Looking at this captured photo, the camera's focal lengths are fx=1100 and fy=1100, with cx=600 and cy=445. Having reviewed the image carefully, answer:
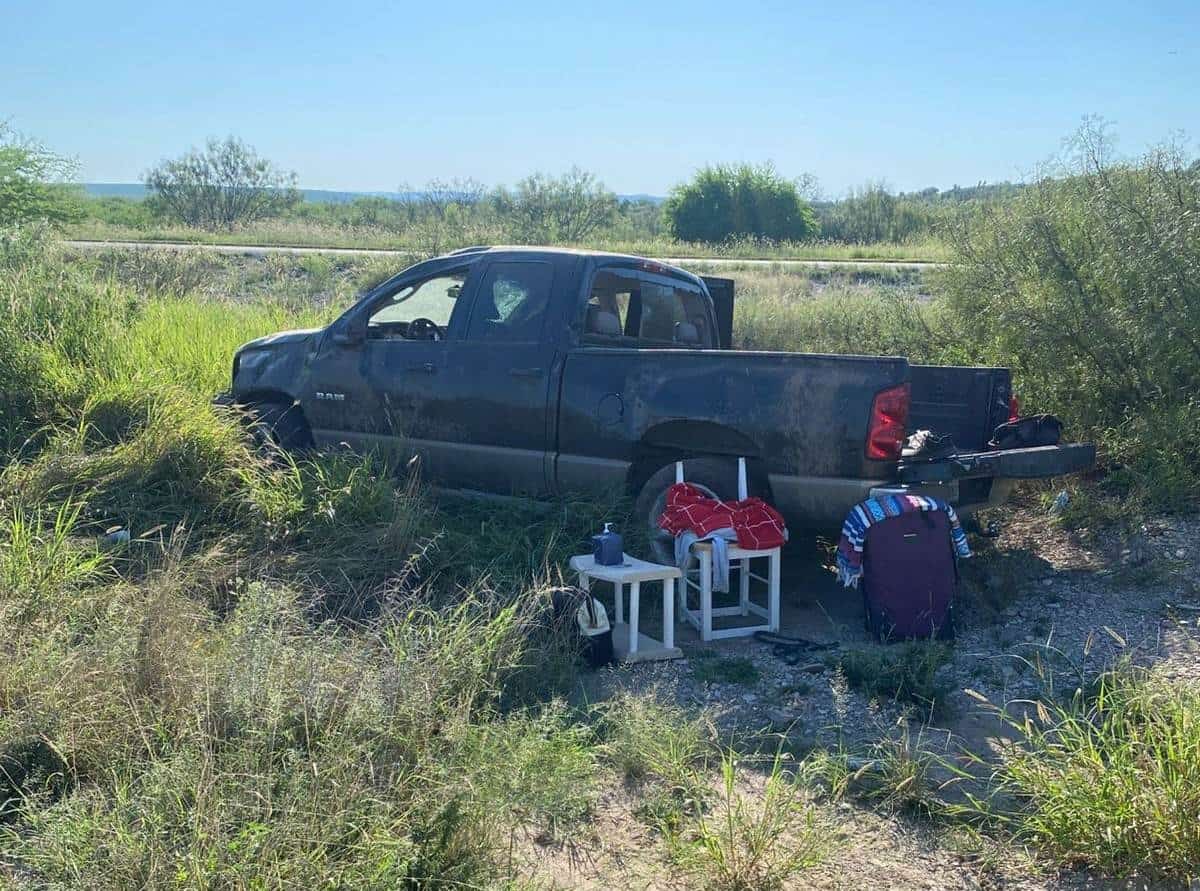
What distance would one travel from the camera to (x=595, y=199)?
34.6 meters

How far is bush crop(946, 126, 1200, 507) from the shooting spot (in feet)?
25.1

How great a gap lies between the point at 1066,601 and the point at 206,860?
16.6ft

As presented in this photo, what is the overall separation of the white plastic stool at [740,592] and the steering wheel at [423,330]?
2.38m

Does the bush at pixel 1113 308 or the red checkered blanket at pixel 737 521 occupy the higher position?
the bush at pixel 1113 308

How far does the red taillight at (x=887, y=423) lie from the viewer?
5.93 metres

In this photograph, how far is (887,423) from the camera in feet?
19.5

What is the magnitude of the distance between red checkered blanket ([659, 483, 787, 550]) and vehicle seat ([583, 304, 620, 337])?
1.60m

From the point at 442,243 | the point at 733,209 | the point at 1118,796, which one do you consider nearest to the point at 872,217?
the point at 733,209

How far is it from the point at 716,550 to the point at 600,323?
208cm

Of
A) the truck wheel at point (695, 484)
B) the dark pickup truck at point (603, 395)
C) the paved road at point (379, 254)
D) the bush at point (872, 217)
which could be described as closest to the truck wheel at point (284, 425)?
the dark pickup truck at point (603, 395)

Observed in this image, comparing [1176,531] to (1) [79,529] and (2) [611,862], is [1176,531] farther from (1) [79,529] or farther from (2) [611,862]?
(1) [79,529]

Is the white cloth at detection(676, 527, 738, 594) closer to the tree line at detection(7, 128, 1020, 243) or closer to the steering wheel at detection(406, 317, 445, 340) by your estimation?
the steering wheel at detection(406, 317, 445, 340)

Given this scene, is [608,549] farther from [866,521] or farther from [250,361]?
[250,361]

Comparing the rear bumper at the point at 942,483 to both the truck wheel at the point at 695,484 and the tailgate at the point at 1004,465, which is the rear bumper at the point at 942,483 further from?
the truck wheel at the point at 695,484
